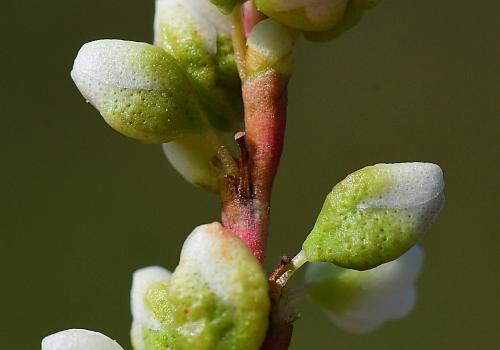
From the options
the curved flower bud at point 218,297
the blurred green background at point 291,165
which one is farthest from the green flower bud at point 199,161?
the blurred green background at point 291,165

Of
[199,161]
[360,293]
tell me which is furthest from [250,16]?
[360,293]

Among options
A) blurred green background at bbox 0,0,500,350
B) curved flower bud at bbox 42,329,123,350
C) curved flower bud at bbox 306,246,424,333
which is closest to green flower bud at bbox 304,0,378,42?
curved flower bud at bbox 306,246,424,333

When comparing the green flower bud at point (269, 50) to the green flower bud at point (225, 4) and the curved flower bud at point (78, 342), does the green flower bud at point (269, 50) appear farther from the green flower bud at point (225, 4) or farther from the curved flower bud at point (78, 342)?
the curved flower bud at point (78, 342)

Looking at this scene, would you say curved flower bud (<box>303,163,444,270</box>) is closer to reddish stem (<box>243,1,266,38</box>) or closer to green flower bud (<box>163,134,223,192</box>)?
green flower bud (<box>163,134,223,192</box>)

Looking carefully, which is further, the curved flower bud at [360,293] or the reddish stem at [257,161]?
the curved flower bud at [360,293]

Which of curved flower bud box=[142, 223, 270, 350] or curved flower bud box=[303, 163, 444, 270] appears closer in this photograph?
curved flower bud box=[142, 223, 270, 350]

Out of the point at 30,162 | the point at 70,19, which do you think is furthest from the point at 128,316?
the point at 70,19
